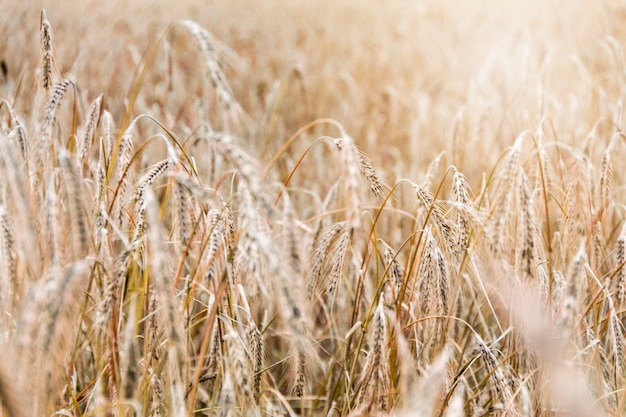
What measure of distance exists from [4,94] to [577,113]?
2.72m

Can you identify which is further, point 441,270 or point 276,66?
point 276,66

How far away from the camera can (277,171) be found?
2.91m

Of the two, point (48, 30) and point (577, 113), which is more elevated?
point (48, 30)

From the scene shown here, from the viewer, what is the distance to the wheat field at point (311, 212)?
922 millimetres

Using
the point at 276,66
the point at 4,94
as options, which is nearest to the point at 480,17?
the point at 276,66

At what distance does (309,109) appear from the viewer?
11.6 feet

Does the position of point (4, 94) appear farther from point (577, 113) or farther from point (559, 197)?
point (577, 113)

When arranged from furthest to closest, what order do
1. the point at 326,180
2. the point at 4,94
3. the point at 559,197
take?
the point at 326,180 → the point at 4,94 → the point at 559,197

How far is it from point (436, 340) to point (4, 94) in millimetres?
2071

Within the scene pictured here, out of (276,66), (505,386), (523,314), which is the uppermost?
(276,66)

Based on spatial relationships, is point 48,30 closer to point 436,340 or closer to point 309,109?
point 436,340

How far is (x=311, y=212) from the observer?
2.58 metres

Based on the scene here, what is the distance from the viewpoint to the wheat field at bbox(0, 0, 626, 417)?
3.03 feet

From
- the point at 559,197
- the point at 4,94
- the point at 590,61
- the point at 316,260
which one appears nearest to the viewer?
the point at 316,260
